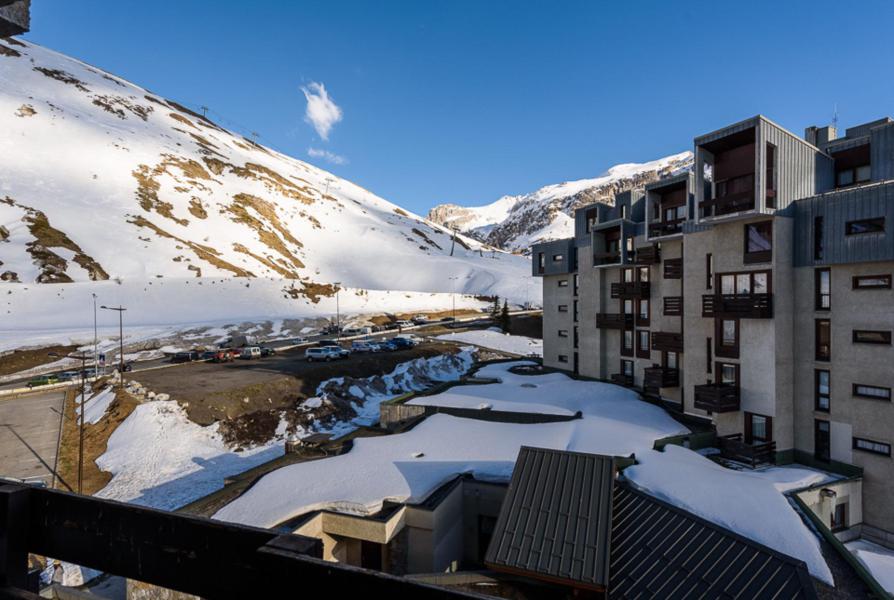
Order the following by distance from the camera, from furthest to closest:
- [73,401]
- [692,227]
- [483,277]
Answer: [483,277], [73,401], [692,227]

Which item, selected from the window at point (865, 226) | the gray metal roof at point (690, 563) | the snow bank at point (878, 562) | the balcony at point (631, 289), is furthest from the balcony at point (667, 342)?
the gray metal roof at point (690, 563)

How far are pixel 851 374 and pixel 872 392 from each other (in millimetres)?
1044

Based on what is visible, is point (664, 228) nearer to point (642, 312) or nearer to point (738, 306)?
point (642, 312)

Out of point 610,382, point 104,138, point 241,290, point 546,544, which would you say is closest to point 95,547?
point 546,544

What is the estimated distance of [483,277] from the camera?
144 metres

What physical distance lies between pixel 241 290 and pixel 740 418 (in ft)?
284

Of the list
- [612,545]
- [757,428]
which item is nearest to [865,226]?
[757,428]

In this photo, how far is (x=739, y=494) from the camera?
52.4 feet

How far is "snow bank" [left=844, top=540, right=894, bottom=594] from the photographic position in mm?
14375

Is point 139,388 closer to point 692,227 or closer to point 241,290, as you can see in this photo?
point 692,227

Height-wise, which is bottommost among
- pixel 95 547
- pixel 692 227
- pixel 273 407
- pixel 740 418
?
pixel 273 407

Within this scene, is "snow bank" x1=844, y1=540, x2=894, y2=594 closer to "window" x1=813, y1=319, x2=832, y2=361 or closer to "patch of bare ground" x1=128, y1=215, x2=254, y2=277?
"window" x1=813, y1=319, x2=832, y2=361

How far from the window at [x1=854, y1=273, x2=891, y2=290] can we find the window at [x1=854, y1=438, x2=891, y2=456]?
7.14 metres

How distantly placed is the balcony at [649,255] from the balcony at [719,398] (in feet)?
38.6
